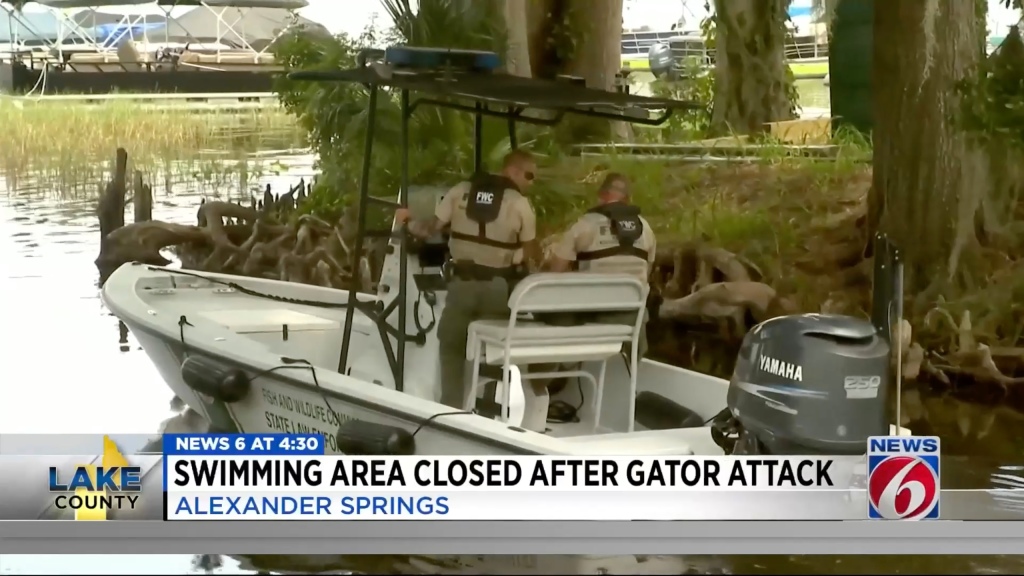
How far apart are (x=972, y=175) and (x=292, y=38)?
237cm

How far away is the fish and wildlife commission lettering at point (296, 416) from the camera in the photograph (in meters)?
3.48

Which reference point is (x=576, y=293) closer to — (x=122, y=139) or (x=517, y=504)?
(x=517, y=504)

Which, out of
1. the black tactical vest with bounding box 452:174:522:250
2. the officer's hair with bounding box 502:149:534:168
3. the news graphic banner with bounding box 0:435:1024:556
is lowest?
the news graphic banner with bounding box 0:435:1024:556

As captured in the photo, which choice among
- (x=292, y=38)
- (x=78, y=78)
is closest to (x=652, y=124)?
(x=292, y=38)

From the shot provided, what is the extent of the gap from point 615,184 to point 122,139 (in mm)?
1413

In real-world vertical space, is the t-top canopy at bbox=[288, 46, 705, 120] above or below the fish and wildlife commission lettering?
above

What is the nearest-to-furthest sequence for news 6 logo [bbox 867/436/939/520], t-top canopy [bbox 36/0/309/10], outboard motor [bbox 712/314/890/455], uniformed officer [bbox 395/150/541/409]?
outboard motor [bbox 712/314/890/455] → news 6 logo [bbox 867/436/939/520] → t-top canopy [bbox 36/0/309/10] → uniformed officer [bbox 395/150/541/409]

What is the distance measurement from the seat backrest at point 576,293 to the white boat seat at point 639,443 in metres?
0.37

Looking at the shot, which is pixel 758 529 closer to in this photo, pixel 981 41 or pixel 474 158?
pixel 474 158

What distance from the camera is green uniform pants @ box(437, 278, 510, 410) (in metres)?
3.55

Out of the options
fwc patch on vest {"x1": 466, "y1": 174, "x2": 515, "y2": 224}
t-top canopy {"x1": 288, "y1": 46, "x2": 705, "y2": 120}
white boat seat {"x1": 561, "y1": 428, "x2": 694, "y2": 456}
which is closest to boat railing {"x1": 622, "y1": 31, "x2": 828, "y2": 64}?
t-top canopy {"x1": 288, "y1": 46, "x2": 705, "y2": 120}

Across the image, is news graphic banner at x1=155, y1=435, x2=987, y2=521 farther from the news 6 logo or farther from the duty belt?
the duty belt

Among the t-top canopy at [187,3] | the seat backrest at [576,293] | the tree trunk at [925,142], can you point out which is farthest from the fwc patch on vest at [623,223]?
the t-top canopy at [187,3]

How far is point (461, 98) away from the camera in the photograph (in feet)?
11.7
